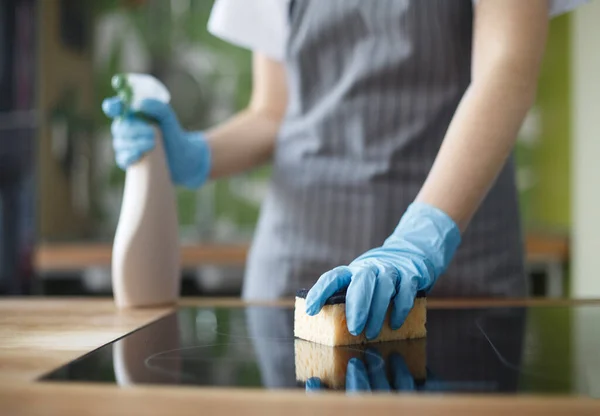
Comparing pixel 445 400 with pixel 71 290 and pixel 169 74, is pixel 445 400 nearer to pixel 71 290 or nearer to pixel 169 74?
pixel 71 290

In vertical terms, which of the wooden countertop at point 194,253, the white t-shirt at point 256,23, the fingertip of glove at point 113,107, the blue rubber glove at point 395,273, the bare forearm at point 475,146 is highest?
the white t-shirt at point 256,23

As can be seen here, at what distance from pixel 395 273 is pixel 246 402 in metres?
0.34

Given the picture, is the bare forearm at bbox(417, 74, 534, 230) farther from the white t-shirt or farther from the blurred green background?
the blurred green background

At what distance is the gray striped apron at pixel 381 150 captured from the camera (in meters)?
1.23

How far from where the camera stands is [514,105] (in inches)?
40.6

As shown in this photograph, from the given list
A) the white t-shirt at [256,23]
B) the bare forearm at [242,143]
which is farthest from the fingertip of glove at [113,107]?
the white t-shirt at [256,23]

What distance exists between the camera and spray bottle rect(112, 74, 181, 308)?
41.1 inches

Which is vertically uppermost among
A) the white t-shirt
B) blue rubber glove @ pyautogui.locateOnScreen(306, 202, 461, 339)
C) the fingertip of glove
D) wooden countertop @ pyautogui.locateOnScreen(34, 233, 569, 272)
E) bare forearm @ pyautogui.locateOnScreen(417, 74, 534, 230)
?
the white t-shirt

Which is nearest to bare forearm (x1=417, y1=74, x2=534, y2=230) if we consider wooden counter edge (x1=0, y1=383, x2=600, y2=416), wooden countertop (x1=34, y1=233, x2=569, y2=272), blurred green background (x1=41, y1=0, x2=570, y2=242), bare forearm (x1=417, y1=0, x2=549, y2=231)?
bare forearm (x1=417, y1=0, x2=549, y2=231)

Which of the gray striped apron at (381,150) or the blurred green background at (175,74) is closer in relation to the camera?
the gray striped apron at (381,150)

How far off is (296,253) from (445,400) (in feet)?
2.54

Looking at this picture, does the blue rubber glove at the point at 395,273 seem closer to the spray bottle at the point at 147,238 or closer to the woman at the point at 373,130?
the woman at the point at 373,130

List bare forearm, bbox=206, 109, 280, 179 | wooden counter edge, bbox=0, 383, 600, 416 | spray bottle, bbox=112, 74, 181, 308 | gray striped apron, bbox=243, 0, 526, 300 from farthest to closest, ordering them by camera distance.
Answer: bare forearm, bbox=206, 109, 280, 179 < gray striped apron, bbox=243, 0, 526, 300 < spray bottle, bbox=112, 74, 181, 308 < wooden counter edge, bbox=0, 383, 600, 416

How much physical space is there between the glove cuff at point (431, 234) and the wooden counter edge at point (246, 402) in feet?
1.38
